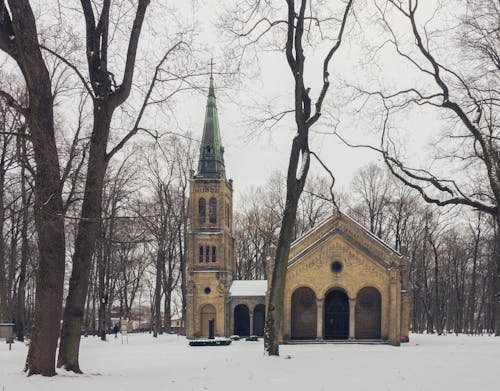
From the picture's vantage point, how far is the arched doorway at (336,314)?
38156 millimetres

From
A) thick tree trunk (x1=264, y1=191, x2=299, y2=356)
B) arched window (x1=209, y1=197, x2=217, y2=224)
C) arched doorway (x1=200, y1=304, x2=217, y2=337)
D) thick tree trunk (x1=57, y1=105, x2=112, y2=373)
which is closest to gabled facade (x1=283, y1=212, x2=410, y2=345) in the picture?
arched doorway (x1=200, y1=304, x2=217, y2=337)

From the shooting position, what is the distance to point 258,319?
44.5 meters

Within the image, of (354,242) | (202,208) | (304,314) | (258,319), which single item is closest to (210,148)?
(202,208)

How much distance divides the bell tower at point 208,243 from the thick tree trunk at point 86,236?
3295 centimetres

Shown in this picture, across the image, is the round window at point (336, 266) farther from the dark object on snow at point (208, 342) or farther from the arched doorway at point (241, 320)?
the arched doorway at point (241, 320)

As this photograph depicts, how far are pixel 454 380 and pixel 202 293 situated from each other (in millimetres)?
34794

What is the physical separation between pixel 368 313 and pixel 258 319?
9.93m

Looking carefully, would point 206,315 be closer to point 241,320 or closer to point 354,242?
point 241,320

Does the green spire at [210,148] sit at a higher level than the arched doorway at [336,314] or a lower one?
higher

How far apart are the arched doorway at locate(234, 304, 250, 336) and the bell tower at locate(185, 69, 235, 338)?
3.32ft

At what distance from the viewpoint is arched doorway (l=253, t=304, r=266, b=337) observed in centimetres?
4431

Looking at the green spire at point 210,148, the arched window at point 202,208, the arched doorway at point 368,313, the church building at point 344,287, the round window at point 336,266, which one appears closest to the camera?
the church building at point 344,287

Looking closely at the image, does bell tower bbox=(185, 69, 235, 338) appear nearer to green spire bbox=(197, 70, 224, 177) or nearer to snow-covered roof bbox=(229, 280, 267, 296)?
green spire bbox=(197, 70, 224, 177)

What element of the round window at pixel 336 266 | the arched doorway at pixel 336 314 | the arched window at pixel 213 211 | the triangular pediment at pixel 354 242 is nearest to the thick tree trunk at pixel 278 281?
A: the triangular pediment at pixel 354 242
